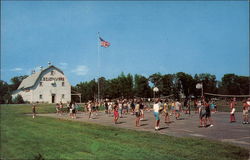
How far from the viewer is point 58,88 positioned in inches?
2901

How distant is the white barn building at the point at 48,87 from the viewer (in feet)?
235

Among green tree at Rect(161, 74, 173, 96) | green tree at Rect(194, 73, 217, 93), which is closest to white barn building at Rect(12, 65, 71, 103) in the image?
green tree at Rect(161, 74, 173, 96)

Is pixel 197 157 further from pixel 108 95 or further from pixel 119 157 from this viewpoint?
pixel 108 95

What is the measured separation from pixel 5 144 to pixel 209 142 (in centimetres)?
835

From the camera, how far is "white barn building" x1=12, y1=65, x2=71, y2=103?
71.5m

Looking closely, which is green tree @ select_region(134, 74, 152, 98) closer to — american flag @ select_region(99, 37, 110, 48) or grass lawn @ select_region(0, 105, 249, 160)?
american flag @ select_region(99, 37, 110, 48)

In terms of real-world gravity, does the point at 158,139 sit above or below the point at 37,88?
below

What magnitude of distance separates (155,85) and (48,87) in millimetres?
49560

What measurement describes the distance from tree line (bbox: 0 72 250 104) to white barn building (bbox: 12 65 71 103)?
520 cm

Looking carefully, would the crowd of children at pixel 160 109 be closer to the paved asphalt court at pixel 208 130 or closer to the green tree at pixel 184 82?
the paved asphalt court at pixel 208 130

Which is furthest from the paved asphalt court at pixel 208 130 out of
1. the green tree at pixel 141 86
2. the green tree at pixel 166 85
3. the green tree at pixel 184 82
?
the green tree at pixel 184 82

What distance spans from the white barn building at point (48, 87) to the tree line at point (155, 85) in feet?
17.1

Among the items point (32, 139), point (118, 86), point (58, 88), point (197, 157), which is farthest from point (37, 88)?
point (197, 157)


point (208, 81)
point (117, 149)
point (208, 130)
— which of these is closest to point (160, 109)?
point (208, 130)
